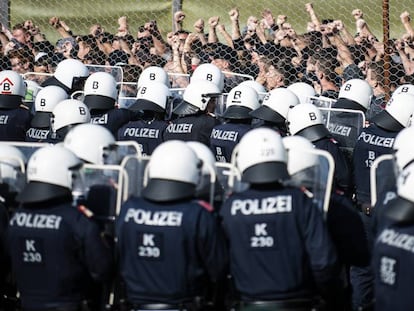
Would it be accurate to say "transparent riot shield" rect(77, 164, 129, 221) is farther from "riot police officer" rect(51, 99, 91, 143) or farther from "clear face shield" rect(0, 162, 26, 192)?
"riot police officer" rect(51, 99, 91, 143)

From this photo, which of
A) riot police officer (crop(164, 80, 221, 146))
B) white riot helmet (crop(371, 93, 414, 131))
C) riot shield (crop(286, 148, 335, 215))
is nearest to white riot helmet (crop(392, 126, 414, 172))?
riot shield (crop(286, 148, 335, 215))

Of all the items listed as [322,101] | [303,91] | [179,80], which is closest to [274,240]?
[322,101]

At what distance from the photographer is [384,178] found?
808 centimetres

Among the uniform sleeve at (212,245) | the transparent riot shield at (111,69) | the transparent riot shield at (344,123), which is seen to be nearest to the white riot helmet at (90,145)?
the uniform sleeve at (212,245)

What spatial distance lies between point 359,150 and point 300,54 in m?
4.71

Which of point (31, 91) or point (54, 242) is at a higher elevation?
point (31, 91)

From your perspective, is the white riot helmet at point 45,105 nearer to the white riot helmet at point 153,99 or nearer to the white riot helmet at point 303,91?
the white riot helmet at point 153,99

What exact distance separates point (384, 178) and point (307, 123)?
89.0 inches

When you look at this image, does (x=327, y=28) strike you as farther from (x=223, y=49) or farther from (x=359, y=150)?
(x=359, y=150)

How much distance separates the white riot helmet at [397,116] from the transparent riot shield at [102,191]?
3.47 m

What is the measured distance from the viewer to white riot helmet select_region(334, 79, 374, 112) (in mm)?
11953

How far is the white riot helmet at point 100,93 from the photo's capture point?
12.1 m

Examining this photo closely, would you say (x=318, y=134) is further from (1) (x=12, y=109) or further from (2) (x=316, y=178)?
(1) (x=12, y=109)

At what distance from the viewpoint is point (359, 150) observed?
10.5 meters
